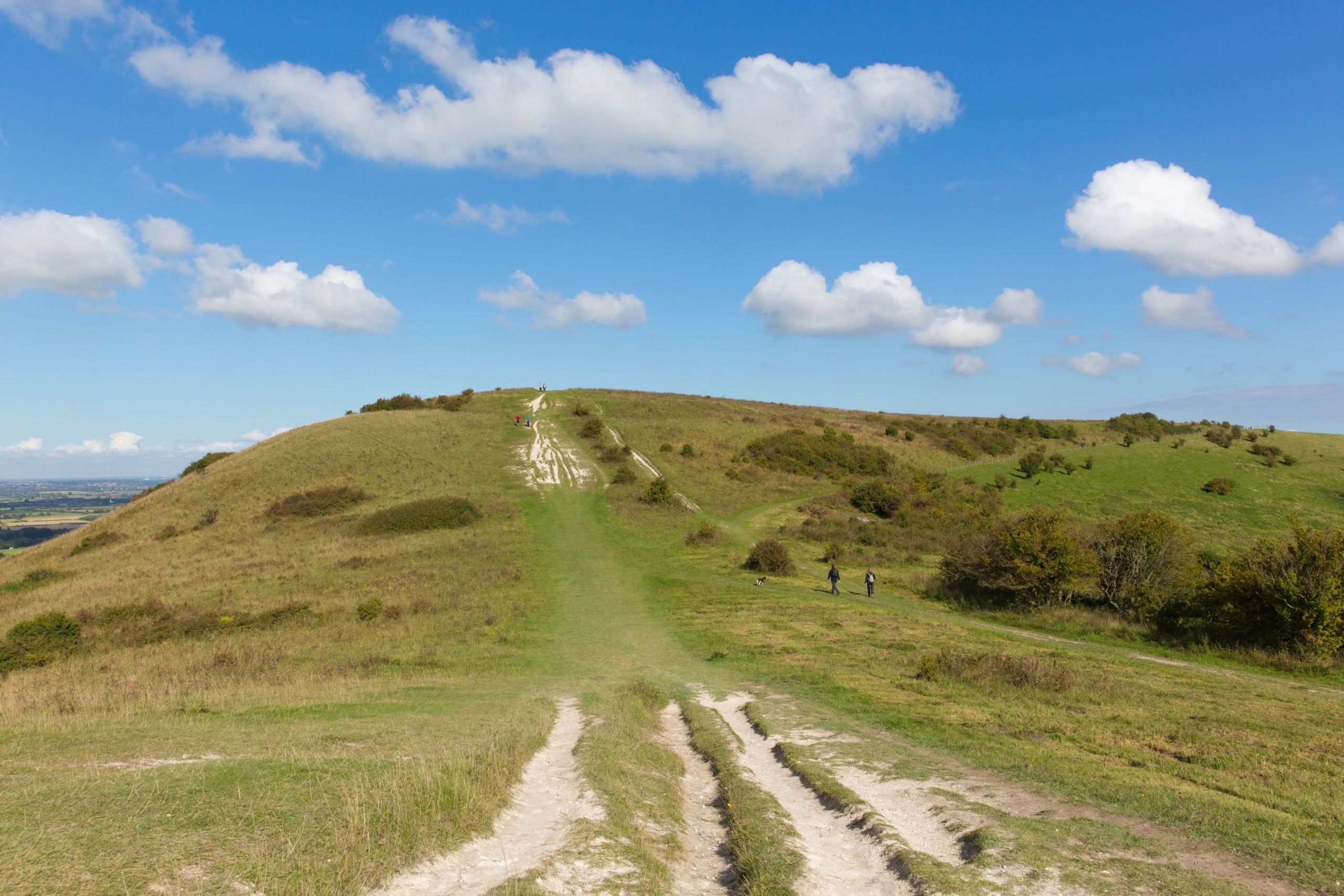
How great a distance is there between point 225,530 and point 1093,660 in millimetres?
46992

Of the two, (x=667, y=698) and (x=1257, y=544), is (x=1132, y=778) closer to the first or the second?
(x=667, y=698)

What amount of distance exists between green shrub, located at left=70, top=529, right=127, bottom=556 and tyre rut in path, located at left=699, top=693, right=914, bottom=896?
4926 cm

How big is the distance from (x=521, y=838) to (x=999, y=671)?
485 inches

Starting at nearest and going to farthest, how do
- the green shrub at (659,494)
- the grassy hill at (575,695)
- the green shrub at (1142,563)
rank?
1. the grassy hill at (575,695)
2. the green shrub at (1142,563)
3. the green shrub at (659,494)

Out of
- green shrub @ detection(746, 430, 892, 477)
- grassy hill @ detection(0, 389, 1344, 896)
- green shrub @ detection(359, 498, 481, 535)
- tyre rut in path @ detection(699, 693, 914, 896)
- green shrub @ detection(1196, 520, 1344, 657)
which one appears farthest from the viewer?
green shrub @ detection(746, 430, 892, 477)

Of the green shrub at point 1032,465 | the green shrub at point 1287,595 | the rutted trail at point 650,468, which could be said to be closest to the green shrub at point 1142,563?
the green shrub at point 1287,595

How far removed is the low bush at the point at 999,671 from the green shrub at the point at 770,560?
1422cm

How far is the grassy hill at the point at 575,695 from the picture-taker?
645 centimetres

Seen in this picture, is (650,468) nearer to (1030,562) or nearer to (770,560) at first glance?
(770,560)

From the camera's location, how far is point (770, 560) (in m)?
31.6

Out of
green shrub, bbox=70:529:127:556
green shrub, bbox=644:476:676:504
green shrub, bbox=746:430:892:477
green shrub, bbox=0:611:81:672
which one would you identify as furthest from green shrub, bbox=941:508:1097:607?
green shrub, bbox=70:529:127:556

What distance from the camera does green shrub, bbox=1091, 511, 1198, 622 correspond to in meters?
22.9

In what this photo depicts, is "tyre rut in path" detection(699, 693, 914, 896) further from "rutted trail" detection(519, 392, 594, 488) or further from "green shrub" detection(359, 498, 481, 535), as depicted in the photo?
"rutted trail" detection(519, 392, 594, 488)

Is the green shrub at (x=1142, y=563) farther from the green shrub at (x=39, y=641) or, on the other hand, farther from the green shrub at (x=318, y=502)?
the green shrub at (x=318, y=502)
